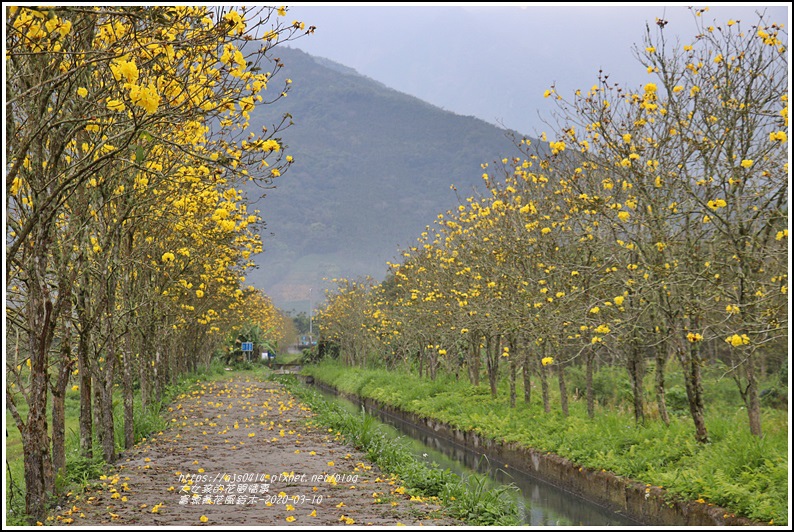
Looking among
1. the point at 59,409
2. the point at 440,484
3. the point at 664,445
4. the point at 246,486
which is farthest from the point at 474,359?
the point at 59,409

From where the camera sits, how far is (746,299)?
446 inches

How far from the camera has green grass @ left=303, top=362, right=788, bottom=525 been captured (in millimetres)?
10094

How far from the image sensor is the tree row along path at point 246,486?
334 inches

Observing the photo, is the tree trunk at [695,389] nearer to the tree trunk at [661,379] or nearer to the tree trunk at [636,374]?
the tree trunk at [661,379]

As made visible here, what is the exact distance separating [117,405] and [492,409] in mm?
10404

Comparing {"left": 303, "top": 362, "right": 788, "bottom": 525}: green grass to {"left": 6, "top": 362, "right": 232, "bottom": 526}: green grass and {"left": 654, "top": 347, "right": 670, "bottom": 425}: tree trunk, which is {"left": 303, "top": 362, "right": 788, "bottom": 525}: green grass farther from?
{"left": 6, "top": 362, "right": 232, "bottom": 526}: green grass

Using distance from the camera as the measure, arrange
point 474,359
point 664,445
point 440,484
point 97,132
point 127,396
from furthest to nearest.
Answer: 1. point 474,359
2. point 127,396
3. point 664,445
4. point 440,484
5. point 97,132

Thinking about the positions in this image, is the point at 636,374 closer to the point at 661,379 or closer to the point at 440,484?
the point at 661,379

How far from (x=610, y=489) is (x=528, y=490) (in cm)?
266

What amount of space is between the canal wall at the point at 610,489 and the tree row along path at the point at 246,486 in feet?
13.0

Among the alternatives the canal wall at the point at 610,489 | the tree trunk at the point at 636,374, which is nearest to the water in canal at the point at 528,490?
the canal wall at the point at 610,489

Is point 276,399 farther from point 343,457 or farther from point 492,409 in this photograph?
point 343,457

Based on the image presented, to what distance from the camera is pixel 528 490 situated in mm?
15656

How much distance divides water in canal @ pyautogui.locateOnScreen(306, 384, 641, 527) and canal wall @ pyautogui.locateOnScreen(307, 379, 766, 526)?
0.47 ft
